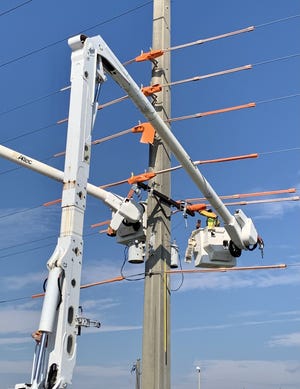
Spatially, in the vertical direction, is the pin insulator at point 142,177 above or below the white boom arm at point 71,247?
above

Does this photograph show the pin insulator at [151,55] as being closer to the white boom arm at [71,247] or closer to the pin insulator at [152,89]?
the pin insulator at [152,89]

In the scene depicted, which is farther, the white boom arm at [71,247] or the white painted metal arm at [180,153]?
the white painted metal arm at [180,153]

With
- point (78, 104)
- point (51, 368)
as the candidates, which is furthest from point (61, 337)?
point (78, 104)

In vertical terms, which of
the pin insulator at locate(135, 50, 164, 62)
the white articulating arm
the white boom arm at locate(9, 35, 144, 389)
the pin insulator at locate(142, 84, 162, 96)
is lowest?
the white boom arm at locate(9, 35, 144, 389)

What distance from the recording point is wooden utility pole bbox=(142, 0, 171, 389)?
255 inches

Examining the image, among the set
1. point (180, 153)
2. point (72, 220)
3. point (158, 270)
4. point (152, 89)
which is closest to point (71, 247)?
point (72, 220)

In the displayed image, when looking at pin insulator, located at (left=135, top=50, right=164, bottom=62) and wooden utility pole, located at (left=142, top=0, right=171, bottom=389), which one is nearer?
wooden utility pole, located at (left=142, top=0, right=171, bottom=389)

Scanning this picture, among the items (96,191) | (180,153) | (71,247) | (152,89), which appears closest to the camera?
(71,247)

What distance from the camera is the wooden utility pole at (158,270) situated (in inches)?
255

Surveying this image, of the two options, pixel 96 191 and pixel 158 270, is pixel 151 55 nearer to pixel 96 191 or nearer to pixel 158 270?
pixel 96 191

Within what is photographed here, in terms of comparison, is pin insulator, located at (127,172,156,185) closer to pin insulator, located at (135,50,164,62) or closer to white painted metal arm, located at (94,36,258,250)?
white painted metal arm, located at (94,36,258,250)

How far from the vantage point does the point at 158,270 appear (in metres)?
6.92

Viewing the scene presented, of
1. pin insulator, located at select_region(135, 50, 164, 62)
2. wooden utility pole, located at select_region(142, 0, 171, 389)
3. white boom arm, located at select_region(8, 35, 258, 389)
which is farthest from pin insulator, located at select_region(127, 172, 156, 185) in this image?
pin insulator, located at select_region(135, 50, 164, 62)

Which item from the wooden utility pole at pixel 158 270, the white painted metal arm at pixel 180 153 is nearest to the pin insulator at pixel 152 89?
the wooden utility pole at pixel 158 270
